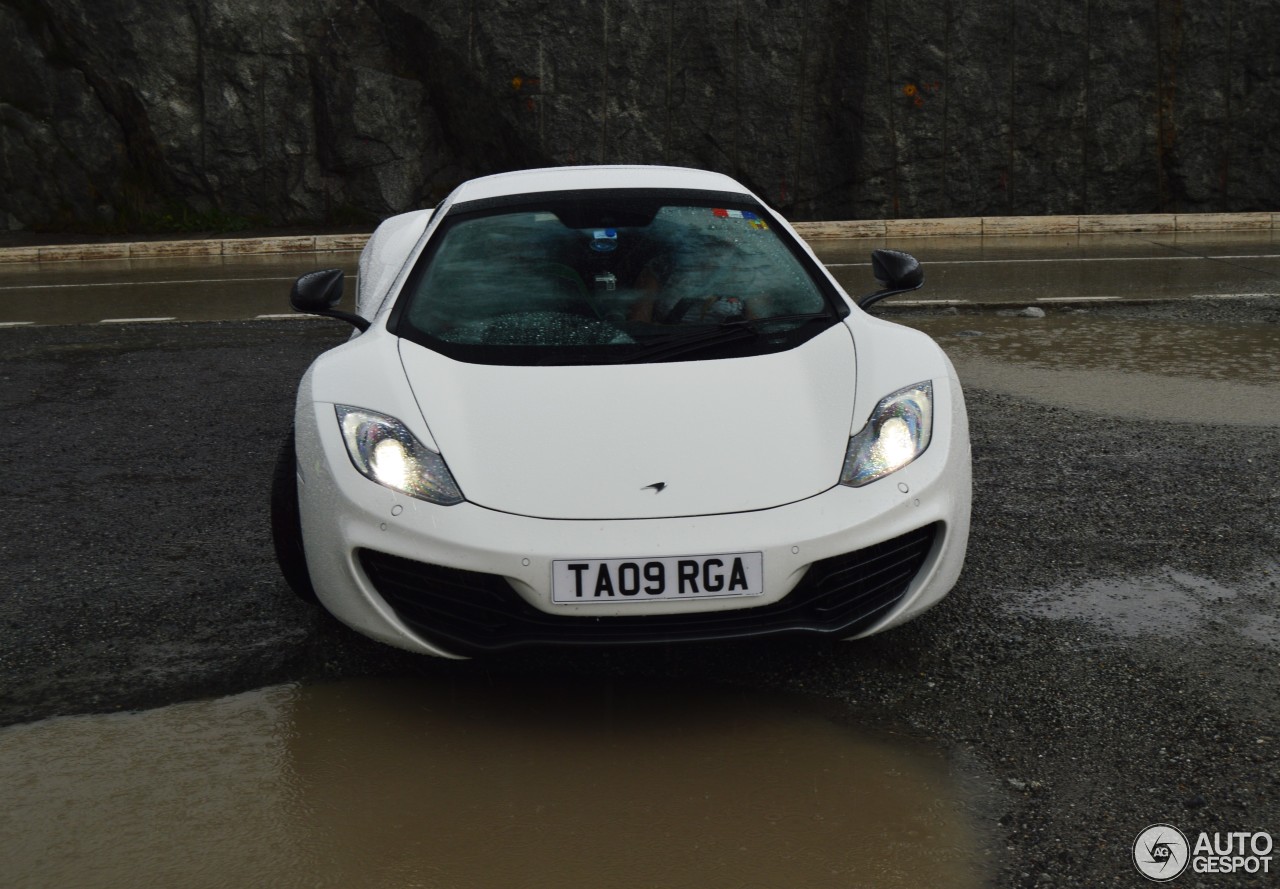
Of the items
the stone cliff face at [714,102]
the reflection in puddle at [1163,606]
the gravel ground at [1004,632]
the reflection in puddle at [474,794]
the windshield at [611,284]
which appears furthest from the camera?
the stone cliff face at [714,102]

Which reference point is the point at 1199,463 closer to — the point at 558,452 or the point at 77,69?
the point at 558,452

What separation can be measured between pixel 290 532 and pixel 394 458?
59 cm

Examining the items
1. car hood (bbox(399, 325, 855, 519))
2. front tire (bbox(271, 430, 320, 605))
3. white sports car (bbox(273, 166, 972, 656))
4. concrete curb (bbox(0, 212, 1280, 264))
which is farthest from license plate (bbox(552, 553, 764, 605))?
concrete curb (bbox(0, 212, 1280, 264))

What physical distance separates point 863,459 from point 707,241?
136cm

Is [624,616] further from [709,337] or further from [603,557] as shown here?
[709,337]

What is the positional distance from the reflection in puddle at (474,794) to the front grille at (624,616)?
24 centimetres

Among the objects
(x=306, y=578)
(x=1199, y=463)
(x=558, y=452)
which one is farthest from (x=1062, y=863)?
(x=1199, y=463)

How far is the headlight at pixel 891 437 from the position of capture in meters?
3.41

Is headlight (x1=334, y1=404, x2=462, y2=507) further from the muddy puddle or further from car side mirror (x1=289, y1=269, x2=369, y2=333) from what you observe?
the muddy puddle

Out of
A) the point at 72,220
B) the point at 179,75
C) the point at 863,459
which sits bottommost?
the point at 72,220

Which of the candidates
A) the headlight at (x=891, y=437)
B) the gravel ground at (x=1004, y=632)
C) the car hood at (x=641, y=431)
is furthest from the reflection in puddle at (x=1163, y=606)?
the car hood at (x=641, y=431)

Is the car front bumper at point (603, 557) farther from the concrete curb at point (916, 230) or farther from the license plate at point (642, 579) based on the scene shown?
the concrete curb at point (916, 230)

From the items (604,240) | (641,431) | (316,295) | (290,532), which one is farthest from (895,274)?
(290,532)

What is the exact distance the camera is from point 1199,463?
5.50 m
